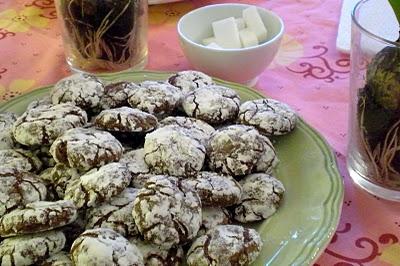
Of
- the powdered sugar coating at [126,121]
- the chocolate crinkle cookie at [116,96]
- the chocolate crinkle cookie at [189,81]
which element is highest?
the powdered sugar coating at [126,121]

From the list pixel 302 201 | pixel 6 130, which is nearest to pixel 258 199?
pixel 302 201

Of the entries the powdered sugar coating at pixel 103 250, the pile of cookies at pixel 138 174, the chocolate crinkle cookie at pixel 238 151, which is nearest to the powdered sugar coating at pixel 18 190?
the pile of cookies at pixel 138 174

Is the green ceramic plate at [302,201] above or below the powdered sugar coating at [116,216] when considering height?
below

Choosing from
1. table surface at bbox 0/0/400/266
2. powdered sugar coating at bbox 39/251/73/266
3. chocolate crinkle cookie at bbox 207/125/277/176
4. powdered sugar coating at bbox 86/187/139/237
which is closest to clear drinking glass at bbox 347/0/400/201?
table surface at bbox 0/0/400/266

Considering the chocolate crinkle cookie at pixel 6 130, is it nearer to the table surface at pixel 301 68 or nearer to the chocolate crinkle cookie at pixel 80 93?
the chocolate crinkle cookie at pixel 80 93

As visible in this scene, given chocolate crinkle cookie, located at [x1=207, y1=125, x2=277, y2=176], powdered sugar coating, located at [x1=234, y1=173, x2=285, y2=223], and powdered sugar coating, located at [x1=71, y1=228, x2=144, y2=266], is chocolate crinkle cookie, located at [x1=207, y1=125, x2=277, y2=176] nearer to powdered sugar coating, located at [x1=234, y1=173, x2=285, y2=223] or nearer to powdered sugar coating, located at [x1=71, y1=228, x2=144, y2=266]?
powdered sugar coating, located at [x1=234, y1=173, x2=285, y2=223]

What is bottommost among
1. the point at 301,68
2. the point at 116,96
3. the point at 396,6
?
the point at 301,68

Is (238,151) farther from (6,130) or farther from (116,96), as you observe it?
(6,130)
